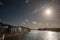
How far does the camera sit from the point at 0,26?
8712cm

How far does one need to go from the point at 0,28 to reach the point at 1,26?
316cm

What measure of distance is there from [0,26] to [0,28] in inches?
63.0

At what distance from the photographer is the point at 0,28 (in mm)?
87125

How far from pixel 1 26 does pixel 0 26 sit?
2818 millimetres

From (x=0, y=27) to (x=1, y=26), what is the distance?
2943 millimetres

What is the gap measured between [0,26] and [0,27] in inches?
31.5

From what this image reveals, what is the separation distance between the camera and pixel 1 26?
89.9 meters

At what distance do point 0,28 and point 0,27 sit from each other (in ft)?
2.65
